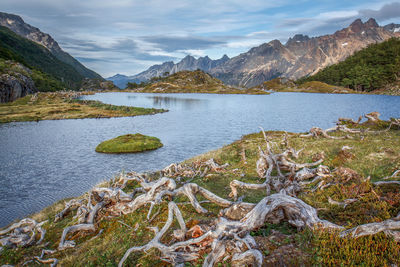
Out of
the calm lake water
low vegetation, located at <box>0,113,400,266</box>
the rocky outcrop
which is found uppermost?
the rocky outcrop

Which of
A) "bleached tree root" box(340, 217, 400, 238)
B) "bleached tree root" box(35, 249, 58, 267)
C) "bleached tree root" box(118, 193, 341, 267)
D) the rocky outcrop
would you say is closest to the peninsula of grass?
"bleached tree root" box(35, 249, 58, 267)

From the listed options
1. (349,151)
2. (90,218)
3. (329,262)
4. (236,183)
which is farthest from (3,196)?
(349,151)

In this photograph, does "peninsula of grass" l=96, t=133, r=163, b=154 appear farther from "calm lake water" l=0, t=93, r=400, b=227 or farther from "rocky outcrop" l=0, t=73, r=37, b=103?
"rocky outcrop" l=0, t=73, r=37, b=103

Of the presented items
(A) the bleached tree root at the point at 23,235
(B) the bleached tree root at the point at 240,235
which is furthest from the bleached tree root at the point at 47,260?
(B) the bleached tree root at the point at 240,235

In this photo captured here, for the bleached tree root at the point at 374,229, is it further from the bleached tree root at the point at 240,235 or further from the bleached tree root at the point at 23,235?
the bleached tree root at the point at 23,235

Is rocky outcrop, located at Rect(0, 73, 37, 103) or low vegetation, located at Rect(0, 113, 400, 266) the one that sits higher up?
rocky outcrop, located at Rect(0, 73, 37, 103)

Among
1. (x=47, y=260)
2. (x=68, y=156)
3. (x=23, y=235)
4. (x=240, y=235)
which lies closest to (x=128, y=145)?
(x=68, y=156)

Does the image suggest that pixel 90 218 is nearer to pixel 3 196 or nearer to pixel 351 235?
pixel 351 235

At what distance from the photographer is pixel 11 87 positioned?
431ft

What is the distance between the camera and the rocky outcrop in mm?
123875

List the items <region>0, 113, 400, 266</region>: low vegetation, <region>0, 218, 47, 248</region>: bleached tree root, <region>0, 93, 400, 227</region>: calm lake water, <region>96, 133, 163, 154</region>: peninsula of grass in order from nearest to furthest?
<region>0, 113, 400, 266</region>: low vegetation
<region>0, 218, 47, 248</region>: bleached tree root
<region>0, 93, 400, 227</region>: calm lake water
<region>96, 133, 163, 154</region>: peninsula of grass

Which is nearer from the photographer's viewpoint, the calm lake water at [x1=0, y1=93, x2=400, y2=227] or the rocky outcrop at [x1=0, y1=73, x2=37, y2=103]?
the calm lake water at [x1=0, y1=93, x2=400, y2=227]

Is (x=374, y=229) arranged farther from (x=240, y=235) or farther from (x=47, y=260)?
(x=47, y=260)

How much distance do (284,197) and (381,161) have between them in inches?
534
